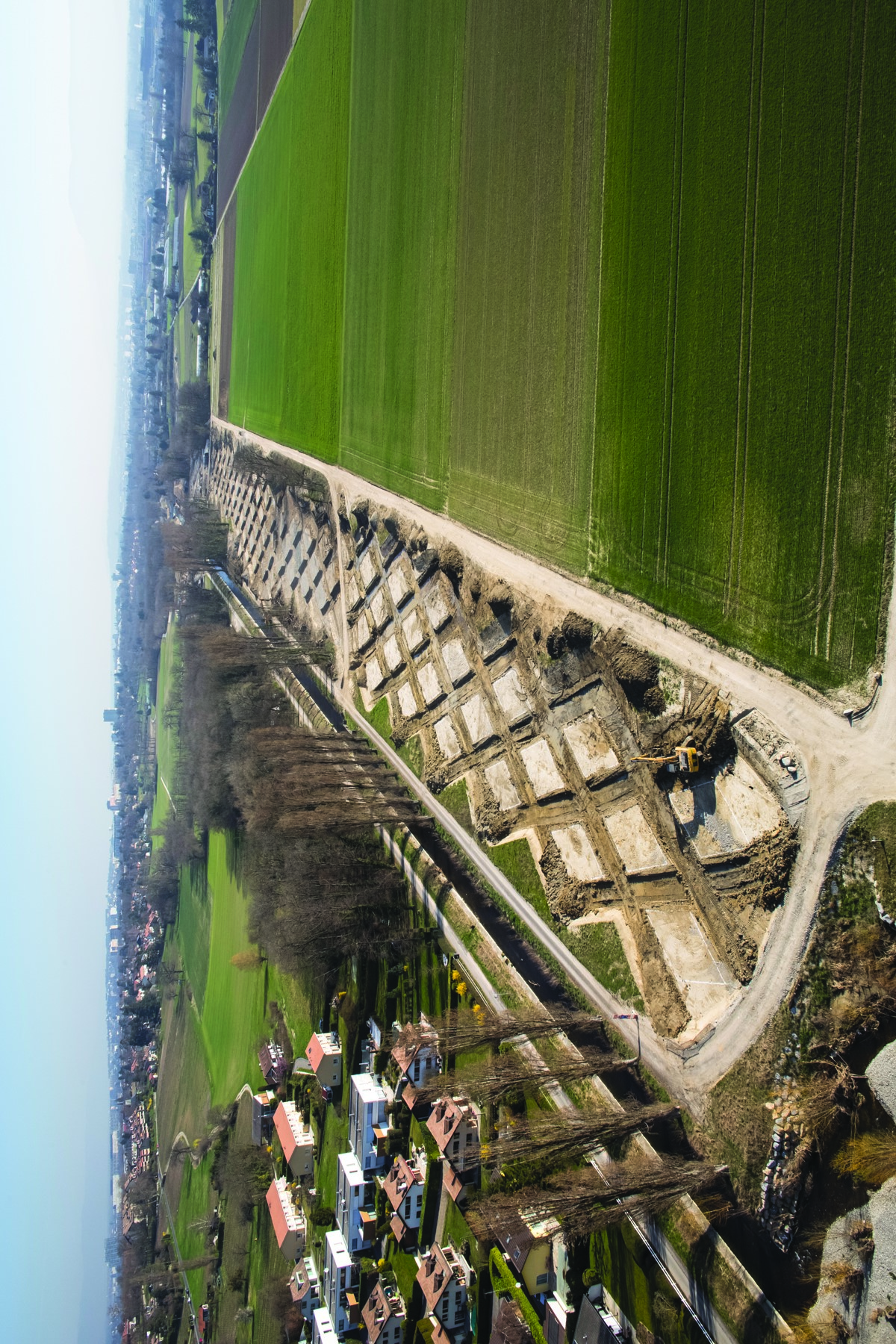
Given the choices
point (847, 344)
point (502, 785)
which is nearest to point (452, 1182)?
point (502, 785)

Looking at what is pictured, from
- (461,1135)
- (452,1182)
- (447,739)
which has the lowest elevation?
(452,1182)

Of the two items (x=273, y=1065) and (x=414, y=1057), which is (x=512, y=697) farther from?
(x=273, y=1065)

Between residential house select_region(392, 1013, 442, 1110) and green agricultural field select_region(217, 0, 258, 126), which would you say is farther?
green agricultural field select_region(217, 0, 258, 126)

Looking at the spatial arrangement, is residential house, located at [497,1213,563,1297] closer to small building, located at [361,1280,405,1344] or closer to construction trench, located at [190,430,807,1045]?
construction trench, located at [190,430,807,1045]

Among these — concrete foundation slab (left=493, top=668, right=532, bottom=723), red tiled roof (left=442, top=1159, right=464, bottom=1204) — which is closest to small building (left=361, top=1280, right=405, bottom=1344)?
red tiled roof (left=442, top=1159, right=464, bottom=1204)

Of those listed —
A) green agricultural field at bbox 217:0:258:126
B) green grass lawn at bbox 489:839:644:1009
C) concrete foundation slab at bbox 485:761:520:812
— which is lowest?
green grass lawn at bbox 489:839:644:1009

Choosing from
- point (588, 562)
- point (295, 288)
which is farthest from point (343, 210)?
point (588, 562)
